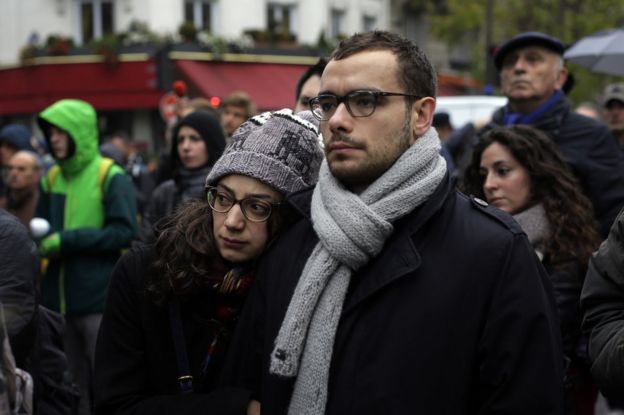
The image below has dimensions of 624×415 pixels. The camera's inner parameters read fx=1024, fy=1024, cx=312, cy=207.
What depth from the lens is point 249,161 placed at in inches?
128

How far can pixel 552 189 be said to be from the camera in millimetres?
4559

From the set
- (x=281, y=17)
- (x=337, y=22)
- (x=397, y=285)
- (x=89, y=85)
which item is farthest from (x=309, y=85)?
(x=337, y=22)

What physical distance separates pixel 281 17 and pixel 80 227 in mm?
22963

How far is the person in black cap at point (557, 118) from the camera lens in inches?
199

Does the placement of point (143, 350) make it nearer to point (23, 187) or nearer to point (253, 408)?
point (253, 408)

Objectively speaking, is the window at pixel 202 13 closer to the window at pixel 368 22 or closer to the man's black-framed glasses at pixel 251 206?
the window at pixel 368 22

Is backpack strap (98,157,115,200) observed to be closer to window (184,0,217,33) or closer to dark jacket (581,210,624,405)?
dark jacket (581,210,624,405)

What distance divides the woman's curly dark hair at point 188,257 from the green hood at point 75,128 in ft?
11.8

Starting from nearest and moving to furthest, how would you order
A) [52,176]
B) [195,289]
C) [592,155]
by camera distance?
[195,289], [592,155], [52,176]

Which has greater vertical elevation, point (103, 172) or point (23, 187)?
point (103, 172)

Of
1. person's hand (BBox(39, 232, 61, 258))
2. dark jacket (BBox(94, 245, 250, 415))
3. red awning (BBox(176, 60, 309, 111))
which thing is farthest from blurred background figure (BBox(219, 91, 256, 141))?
red awning (BBox(176, 60, 309, 111))

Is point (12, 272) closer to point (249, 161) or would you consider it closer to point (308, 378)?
point (249, 161)

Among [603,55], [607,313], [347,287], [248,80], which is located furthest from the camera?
[248,80]

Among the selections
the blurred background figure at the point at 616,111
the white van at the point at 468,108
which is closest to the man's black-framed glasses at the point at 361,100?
the blurred background figure at the point at 616,111
